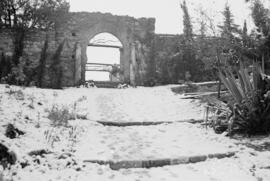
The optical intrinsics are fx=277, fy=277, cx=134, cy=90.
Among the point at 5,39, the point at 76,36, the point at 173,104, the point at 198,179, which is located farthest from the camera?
the point at 76,36

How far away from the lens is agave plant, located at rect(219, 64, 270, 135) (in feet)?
12.4

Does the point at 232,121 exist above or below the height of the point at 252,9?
below

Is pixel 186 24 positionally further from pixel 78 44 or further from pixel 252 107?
pixel 252 107

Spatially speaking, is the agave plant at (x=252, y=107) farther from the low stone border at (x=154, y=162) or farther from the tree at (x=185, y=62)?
the tree at (x=185, y=62)

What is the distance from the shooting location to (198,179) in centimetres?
258

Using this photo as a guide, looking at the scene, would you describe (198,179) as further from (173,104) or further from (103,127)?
(173,104)

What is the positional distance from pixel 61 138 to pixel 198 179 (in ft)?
5.98

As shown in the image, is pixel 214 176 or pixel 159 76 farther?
pixel 159 76

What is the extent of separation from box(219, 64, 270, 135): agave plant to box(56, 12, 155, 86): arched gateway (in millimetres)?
7324

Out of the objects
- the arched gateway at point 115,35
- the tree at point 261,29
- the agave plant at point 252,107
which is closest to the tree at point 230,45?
the tree at point 261,29

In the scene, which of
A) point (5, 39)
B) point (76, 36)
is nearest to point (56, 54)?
point (76, 36)

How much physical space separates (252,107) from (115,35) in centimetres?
840

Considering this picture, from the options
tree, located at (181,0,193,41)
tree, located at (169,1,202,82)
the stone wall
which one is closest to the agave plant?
tree, located at (169,1,202,82)

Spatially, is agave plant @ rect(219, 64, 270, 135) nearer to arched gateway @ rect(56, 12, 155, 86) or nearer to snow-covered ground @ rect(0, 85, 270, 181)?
snow-covered ground @ rect(0, 85, 270, 181)
